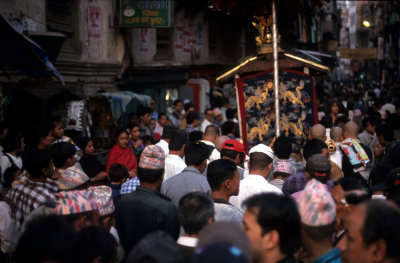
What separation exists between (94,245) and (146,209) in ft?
3.70

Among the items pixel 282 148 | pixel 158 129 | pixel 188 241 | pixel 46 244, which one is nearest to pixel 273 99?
pixel 282 148

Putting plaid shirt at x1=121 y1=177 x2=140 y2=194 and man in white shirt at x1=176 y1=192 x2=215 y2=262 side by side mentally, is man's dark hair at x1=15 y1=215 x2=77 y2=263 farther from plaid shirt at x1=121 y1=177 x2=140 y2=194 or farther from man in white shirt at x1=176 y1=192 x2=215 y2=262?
plaid shirt at x1=121 y1=177 x2=140 y2=194

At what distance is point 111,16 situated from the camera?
1352cm

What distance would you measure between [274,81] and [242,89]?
667 mm

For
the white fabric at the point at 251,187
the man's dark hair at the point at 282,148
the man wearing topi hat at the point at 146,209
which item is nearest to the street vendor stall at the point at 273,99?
the man's dark hair at the point at 282,148

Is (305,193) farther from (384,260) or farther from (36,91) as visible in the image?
(36,91)

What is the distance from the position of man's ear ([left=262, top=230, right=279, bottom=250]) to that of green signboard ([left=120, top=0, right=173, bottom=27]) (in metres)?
10.9

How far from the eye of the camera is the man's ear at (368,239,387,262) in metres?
2.66

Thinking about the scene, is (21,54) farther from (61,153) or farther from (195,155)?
(195,155)

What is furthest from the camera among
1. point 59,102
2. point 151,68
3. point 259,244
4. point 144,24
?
point 151,68

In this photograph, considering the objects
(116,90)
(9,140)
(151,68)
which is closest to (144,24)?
(116,90)

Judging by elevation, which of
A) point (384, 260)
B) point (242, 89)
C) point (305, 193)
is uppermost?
point (242, 89)

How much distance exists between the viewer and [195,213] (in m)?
3.57

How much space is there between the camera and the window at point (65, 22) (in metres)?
11.4
